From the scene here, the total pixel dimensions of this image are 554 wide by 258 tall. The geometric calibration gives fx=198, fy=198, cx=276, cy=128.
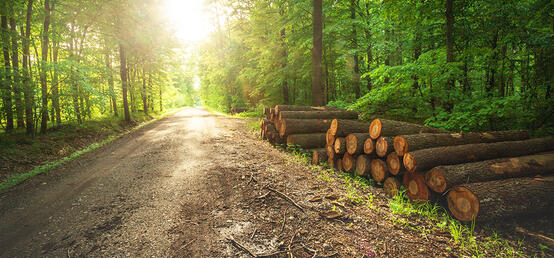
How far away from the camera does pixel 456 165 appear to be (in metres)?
3.52

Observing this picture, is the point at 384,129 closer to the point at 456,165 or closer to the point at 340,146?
the point at 340,146

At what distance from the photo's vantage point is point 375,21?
36.3 ft

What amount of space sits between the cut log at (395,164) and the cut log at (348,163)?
821 mm

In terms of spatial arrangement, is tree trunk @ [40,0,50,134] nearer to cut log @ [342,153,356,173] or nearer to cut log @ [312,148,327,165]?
cut log @ [312,148,327,165]

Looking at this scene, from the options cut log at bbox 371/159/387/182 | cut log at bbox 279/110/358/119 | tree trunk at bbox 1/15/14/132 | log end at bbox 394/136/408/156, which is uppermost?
tree trunk at bbox 1/15/14/132

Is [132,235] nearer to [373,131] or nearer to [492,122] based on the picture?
[373,131]

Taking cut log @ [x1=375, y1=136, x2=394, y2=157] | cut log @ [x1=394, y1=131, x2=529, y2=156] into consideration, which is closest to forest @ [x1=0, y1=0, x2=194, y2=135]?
cut log @ [x1=375, y1=136, x2=394, y2=157]

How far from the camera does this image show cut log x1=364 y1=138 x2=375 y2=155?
14.7ft

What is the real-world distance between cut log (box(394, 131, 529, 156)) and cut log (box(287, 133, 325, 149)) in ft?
9.03

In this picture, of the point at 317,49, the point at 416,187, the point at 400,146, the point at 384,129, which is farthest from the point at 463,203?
the point at 317,49

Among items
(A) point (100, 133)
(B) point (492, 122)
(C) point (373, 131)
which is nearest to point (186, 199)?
(C) point (373, 131)

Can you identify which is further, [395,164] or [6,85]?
[6,85]

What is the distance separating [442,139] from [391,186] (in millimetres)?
1601

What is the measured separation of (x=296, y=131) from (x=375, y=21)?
8837 mm
